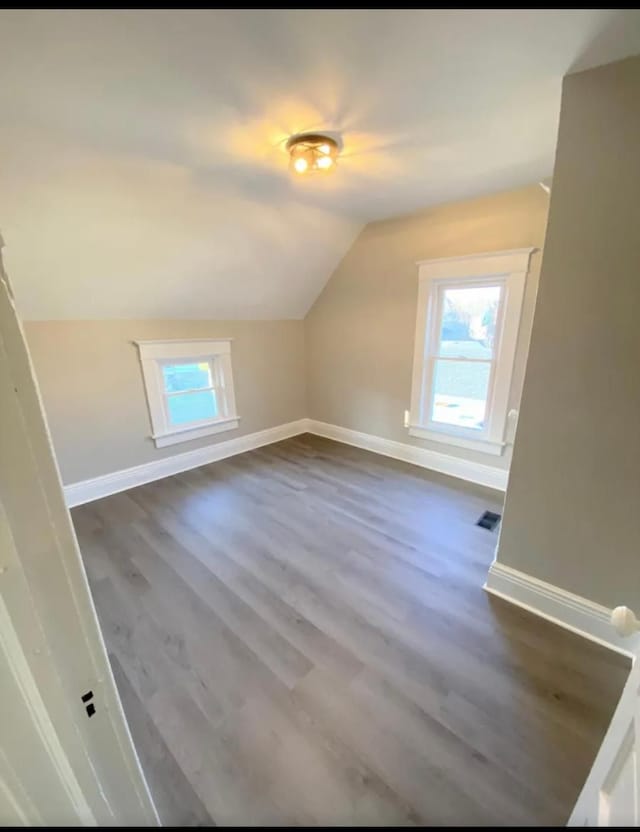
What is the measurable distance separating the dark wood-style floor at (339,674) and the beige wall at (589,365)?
45 centimetres

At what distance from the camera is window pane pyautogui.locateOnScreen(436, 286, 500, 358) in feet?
9.29

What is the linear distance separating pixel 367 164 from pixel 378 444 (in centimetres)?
256

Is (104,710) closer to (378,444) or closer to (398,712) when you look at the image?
(398,712)

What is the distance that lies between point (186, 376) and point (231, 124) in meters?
2.31

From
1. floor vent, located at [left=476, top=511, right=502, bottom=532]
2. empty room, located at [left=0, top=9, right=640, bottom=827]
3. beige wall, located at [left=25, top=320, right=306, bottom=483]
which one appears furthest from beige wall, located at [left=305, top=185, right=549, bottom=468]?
beige wall, located at [left=25, top=320, right=306, bottom=483]

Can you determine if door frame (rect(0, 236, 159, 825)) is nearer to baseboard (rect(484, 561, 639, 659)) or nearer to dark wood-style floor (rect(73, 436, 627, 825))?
dark wood-style floor (rect(73, 436, 627, 825))

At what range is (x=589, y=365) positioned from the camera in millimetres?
1422

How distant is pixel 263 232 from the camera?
2.77 m

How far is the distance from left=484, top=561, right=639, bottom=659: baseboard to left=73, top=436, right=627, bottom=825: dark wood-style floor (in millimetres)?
55

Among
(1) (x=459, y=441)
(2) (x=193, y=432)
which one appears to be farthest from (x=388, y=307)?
(2) (x=193, y=432)

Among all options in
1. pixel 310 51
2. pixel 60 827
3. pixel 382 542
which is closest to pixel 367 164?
pixel 310 51

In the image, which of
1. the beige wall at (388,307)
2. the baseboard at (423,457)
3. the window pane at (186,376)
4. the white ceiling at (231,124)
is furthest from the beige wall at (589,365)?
the window pane at (186,376)

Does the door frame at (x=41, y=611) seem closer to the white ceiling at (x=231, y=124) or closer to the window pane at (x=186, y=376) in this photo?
the white ceiling at (x=231, y=124)

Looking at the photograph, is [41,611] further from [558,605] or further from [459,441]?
[459,441]
